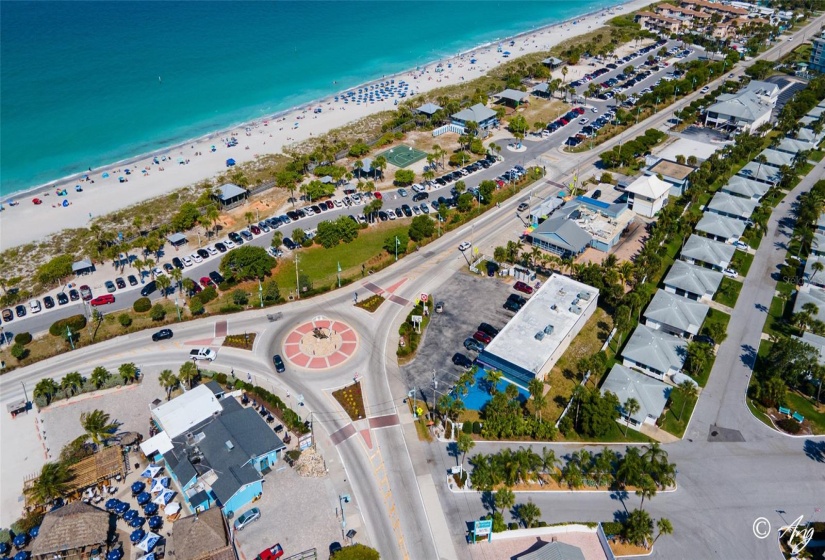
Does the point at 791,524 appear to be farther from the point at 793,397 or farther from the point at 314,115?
the point at 314,115

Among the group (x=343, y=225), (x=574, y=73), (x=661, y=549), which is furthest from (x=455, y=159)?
(x=661, y=549)

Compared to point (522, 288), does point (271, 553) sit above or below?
above

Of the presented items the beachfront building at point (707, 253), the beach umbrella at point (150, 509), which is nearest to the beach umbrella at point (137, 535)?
the beach umbrella at point (150, 509)

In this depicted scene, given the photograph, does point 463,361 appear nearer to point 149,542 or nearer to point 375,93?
point 149,542

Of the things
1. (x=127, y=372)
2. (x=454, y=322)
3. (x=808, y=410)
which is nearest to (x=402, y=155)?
(x=454, y=322)

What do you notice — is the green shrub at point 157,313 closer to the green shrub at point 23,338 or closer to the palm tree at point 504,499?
the green shrub at point 23,338

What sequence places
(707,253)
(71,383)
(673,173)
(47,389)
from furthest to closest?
(673,173) → (707,253) → (71,383) → (47,389)
